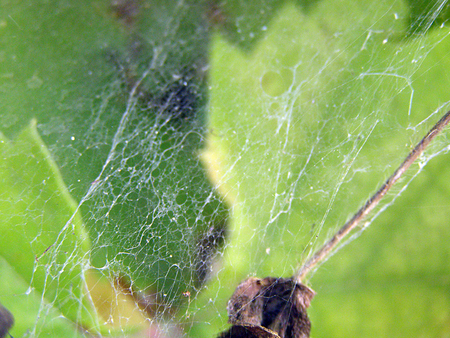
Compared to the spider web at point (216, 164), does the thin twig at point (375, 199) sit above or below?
below

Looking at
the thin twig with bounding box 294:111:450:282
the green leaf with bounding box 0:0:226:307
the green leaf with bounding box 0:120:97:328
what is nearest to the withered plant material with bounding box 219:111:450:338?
the thin twig with bounding box 294:111:450:282

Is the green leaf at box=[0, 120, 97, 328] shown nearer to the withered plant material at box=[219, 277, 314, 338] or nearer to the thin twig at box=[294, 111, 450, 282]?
the withered plant material at box=[219, 277, 314, 338]

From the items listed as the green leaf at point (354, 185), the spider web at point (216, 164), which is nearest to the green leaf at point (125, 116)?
the spider web at point (216, 164)

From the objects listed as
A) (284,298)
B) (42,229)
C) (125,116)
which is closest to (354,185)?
(284,298)

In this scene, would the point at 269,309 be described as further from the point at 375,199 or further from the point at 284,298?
the point at 375,199

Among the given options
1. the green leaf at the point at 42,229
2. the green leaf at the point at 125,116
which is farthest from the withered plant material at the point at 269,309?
the green leaf at the point at 42,229

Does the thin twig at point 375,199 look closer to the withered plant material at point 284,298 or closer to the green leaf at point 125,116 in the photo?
the withered plant material at point 284,298

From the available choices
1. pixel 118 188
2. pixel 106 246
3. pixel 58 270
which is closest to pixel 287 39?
pixel 118 188
